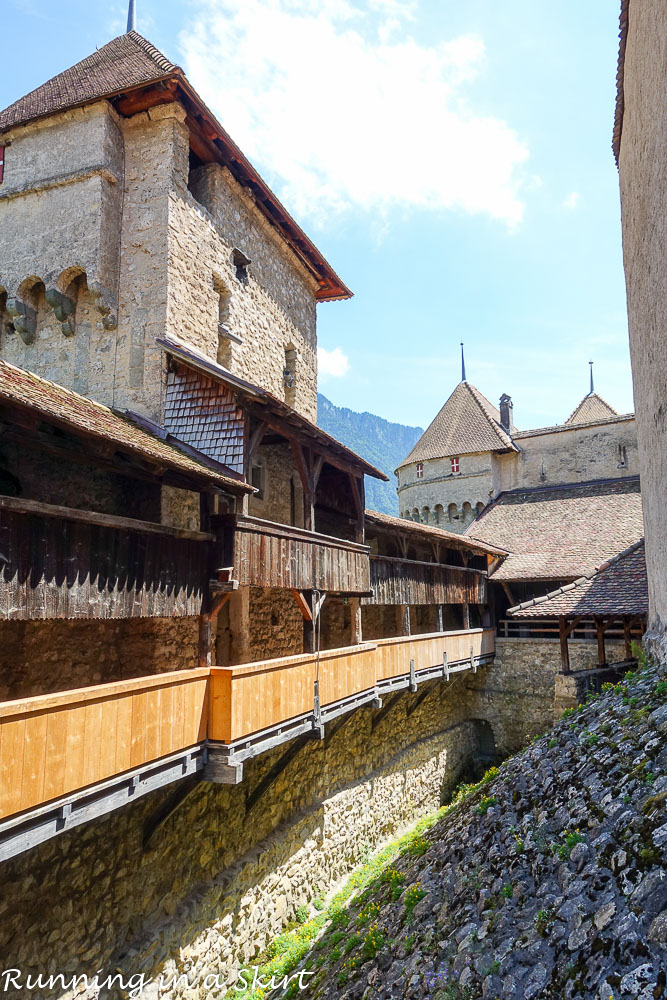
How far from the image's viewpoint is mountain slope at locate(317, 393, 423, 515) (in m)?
144

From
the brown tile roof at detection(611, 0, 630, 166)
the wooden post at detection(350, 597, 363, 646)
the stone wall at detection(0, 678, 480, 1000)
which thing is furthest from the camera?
the wooden post at detection(350, 597, 363, 646)

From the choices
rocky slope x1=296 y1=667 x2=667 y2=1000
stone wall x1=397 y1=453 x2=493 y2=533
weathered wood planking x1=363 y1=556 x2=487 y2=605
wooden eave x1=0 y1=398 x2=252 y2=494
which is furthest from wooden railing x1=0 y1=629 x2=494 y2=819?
stone wall x1=397 y1=453 x2=493 y2=533

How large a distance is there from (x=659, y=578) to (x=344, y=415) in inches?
6247

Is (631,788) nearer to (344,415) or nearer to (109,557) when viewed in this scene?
(109,557)

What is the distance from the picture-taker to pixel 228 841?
25.8ft

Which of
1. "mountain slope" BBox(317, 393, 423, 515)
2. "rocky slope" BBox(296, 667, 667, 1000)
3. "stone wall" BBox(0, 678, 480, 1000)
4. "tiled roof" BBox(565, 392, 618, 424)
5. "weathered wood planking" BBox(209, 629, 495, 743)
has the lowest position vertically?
"stone wall" BBox(0, 678, 480, 1000)

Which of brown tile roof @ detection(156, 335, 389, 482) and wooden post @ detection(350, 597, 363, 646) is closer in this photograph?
brown tile roof @ detection(156, 335, 389, 482)

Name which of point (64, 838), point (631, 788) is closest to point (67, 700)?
point (64, 838)

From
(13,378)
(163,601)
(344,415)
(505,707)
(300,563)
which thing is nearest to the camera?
(13,378)

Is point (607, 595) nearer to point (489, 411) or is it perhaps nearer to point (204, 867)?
point (204, 867)

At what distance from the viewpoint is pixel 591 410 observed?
26.6 metres

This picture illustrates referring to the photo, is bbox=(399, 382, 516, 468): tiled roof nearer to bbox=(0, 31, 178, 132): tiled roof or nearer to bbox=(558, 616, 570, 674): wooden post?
bbox=(558, 616, 570, 674): wooden post

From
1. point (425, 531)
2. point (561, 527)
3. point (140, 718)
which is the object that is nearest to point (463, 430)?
point (561, 527)

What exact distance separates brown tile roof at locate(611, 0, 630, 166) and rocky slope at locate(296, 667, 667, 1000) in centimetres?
830
